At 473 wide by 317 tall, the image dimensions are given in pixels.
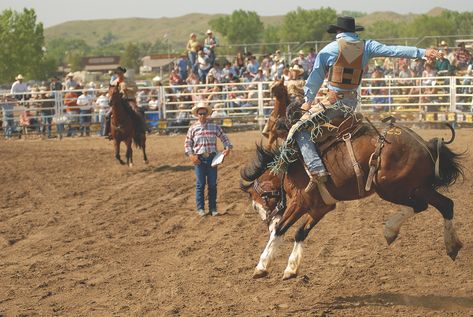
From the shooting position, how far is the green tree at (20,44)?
73750mm

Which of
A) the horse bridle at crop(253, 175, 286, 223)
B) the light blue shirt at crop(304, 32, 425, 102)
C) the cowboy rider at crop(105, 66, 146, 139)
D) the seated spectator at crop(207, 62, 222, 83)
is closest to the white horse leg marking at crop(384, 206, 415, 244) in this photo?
the horse bridle at crop(253, 175, 286, 223)

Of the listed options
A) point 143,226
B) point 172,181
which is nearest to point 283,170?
point 143,226

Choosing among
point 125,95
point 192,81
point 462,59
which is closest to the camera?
point 125,95

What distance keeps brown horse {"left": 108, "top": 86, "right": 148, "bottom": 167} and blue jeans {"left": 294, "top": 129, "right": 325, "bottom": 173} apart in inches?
383

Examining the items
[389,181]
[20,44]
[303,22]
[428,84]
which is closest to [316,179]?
[389,181]

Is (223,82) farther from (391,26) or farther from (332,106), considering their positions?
(391,26)

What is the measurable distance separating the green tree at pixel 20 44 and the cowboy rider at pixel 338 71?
69.2 meters

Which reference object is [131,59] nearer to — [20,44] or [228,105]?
[20,44]

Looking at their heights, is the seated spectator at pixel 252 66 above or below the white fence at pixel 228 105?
above

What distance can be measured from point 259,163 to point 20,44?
71232mm

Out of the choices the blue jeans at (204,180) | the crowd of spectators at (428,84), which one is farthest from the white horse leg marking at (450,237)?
the crowd of spectators at (428,84)

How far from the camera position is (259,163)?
749 cm

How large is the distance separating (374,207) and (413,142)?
4085 mm

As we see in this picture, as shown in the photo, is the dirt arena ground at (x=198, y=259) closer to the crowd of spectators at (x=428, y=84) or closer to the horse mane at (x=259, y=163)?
the horse mane at (x=259, y=163)
